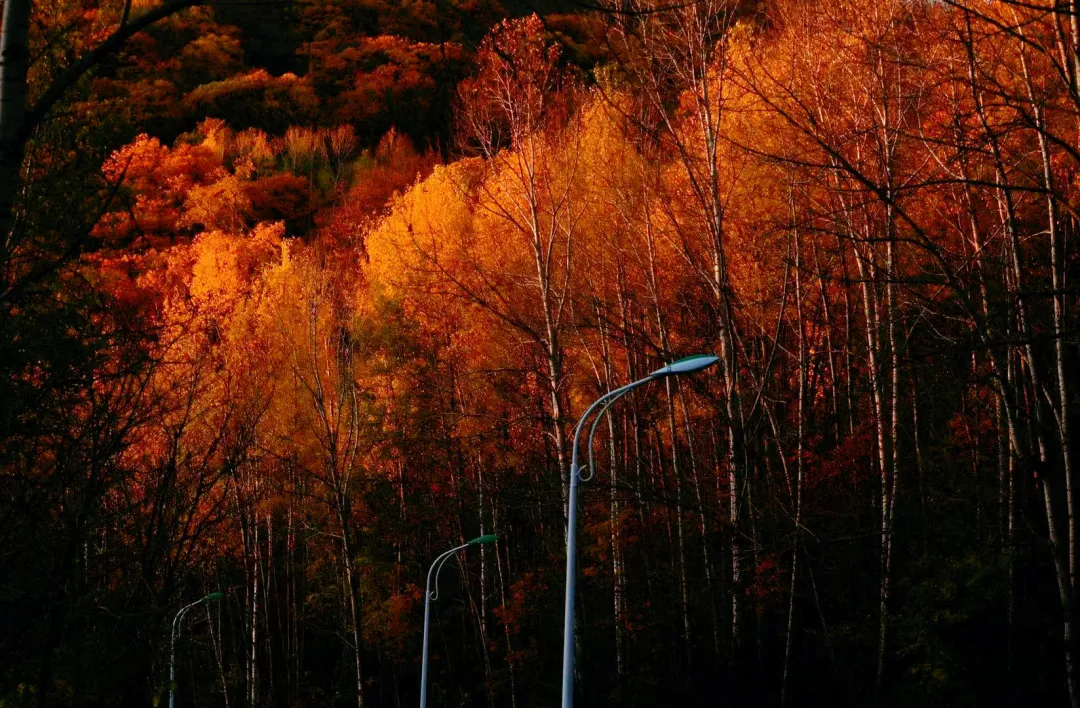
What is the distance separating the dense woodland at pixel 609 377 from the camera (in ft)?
23.9

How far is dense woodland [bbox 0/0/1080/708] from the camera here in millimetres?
7281

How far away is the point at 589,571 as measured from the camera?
22391 millimetres

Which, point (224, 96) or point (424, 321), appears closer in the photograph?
point (424, 321)

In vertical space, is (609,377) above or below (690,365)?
above

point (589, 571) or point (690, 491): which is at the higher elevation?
point (690, 491)

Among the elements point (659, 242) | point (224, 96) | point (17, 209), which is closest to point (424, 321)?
point (659, 242)

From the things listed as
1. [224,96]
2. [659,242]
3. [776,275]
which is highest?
[224,96]

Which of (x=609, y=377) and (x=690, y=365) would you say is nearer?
(x=690, y=365)

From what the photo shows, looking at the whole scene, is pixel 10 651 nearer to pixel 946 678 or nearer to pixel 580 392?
pixel 946 678

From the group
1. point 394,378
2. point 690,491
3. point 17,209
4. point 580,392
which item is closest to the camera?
point 17,209

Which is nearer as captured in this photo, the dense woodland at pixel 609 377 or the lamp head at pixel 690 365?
the dense woodland at pixel 609 377

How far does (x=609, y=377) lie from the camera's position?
837 inches

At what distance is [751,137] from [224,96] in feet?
171

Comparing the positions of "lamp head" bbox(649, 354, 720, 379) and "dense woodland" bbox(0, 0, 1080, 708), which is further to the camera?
"lamp head" bbox(649, 354, 720, 379)
